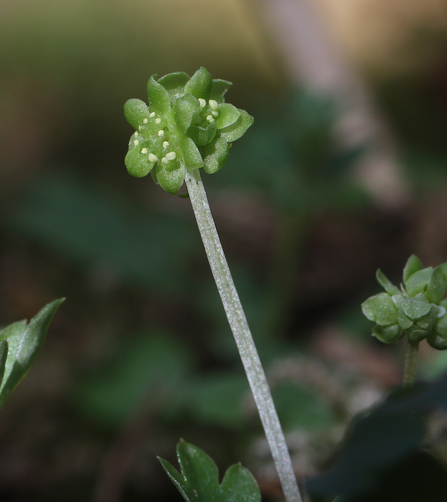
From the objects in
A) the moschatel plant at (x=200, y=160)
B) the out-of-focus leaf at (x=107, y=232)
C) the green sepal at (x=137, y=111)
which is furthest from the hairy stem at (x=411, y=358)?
the out-of-focus leaf at (x=107, y=232)

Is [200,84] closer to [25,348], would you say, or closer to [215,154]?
[215,154]

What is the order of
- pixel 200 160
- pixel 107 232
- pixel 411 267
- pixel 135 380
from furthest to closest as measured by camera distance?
pixel 107 232 < pixel 135 380 < pixel 411 267 < pixel 200 160

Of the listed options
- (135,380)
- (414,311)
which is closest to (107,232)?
(135,380)

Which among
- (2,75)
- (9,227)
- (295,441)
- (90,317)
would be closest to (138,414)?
(295,441)

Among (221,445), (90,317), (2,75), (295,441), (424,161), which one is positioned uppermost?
(2,75)

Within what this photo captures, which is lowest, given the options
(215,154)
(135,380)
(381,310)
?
(135,380)

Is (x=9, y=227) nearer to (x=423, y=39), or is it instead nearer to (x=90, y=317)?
(x=90, y=317)

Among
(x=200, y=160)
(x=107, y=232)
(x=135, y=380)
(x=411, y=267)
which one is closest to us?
(x=200, y=160)
